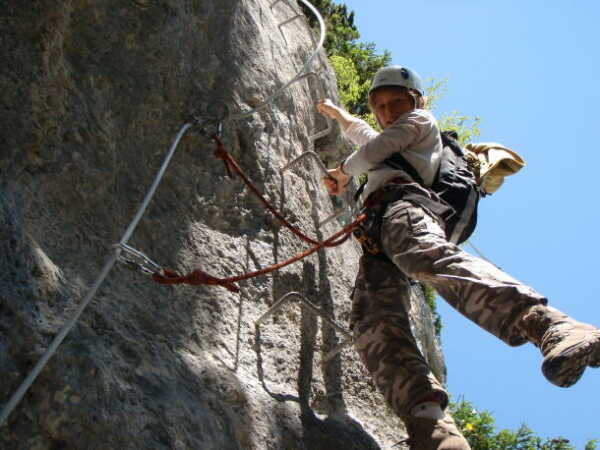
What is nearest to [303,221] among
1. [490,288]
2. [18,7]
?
[490,288]

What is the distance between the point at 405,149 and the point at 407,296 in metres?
0.81

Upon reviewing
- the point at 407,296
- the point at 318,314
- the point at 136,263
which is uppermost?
the point at 407,296

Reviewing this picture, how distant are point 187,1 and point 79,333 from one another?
265 centimetres

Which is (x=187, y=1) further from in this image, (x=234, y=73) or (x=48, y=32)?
(x=48, y=32)

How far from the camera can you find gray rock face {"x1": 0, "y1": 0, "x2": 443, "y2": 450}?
8.46 feet

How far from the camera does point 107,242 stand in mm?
3322

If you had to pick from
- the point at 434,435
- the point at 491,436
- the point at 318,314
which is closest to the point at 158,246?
the point at 318,314

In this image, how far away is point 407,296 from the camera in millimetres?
3904

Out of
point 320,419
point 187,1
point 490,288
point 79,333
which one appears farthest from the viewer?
point 187,1

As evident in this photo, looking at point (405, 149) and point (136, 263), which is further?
point (405, 149)

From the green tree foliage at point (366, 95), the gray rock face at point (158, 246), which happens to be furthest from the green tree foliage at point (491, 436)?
the gray rock face at point (158, 246)

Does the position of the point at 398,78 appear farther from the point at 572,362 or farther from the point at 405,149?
the point at 572,362

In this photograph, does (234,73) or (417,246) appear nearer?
(417,246)

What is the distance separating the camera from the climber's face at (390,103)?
4.41 meters
